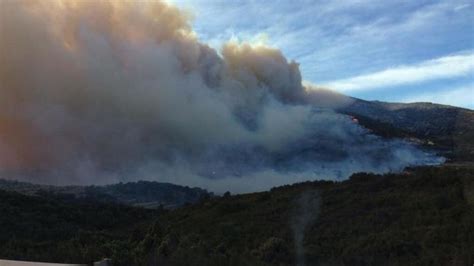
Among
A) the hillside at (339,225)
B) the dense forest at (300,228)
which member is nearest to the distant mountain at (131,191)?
the dense forest at (300,228)

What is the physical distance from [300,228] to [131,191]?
57116 millimetres

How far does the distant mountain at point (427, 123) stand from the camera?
66.3 meters

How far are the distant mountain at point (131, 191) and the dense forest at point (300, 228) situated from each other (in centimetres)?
2755

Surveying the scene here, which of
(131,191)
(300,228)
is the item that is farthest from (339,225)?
(131,191)

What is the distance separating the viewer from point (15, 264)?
624 cm

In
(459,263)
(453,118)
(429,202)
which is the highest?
(453,118)

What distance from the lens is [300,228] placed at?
91.7 ft

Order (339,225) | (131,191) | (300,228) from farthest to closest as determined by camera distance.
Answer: (131,191) < (300,228) < (339,225)

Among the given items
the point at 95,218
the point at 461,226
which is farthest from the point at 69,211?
the point at 461,226

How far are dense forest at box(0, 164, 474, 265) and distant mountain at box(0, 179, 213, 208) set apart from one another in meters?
27.5

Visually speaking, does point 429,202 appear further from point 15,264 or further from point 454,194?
point 15,264

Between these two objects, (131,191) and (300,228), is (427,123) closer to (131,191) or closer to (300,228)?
(131,191)

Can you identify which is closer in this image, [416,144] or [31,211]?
[31,211]

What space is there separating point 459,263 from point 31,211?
3676 centimetres
